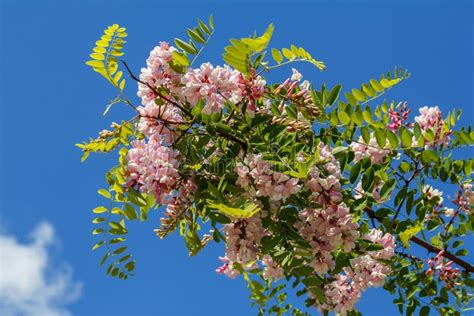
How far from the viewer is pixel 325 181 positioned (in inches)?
78.7

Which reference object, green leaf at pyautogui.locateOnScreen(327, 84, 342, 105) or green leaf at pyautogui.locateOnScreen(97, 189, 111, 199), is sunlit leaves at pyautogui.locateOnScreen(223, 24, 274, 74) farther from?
green leaf at pyautogui.locateOnScreen(97, 189, 111, 199)

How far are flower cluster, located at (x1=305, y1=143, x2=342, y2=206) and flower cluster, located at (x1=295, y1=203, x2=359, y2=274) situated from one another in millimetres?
41

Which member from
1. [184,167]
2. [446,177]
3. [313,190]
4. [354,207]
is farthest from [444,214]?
[184,167]

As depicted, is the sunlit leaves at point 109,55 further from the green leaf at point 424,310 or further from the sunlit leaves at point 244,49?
the green leaf at point 424,310

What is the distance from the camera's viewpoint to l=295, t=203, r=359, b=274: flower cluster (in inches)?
80.7

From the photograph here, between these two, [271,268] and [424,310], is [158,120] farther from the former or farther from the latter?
[424,310]

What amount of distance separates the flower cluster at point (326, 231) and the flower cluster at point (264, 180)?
17 centimetres

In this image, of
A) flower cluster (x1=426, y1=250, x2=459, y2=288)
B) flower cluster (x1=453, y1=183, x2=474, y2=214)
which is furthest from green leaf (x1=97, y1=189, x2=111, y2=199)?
flower cluster (x1=453, y1=183, x2=474, y2=214)

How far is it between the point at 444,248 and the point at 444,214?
263mm

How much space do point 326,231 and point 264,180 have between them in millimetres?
320

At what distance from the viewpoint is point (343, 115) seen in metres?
2.22

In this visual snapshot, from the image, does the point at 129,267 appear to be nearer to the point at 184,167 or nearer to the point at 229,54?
the point at 184,167

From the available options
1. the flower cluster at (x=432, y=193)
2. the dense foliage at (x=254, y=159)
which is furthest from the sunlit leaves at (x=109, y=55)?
the flower cluster at (x=432, y=193)

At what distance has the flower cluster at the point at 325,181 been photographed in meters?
2.01
